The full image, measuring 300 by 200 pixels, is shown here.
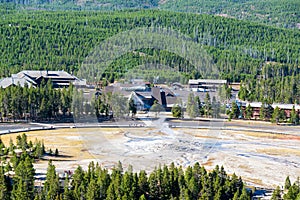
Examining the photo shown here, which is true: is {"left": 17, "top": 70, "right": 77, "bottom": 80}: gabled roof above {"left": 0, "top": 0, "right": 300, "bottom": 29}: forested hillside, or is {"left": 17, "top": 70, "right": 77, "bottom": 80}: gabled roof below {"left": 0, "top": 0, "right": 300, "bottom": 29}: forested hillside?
below

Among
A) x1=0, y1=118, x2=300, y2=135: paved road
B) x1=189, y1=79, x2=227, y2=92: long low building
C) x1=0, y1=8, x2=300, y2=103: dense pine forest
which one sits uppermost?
x1=0, y1=8, x2=300, y2=103: dense pine forest

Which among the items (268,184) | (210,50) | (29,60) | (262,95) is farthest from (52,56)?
(268,184)

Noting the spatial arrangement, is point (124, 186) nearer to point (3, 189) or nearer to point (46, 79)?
point (3, 189)

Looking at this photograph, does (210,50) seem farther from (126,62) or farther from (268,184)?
(268,184)

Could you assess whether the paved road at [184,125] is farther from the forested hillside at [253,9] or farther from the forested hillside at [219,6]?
the forested hillside at [253,9]

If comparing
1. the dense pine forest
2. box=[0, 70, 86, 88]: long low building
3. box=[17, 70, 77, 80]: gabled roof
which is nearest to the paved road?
the dense pine forest

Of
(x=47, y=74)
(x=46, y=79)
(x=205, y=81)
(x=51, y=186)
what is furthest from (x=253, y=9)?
(x=51, y=186)

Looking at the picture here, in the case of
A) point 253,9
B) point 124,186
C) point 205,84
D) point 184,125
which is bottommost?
point 124,186

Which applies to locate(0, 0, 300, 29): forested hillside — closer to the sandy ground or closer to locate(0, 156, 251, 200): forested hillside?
the sandy ground
